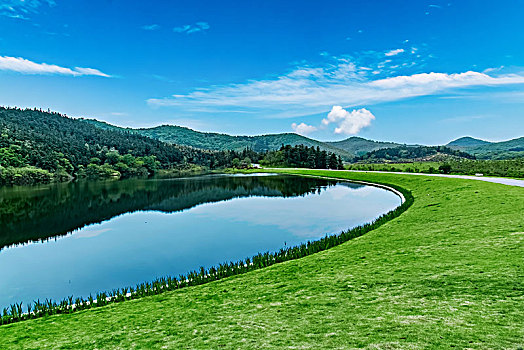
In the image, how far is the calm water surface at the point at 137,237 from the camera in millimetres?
12812

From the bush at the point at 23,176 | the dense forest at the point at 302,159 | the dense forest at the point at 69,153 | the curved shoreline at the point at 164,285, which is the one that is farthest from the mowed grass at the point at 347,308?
the dense forest at the point at 302,159

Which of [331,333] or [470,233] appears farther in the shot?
[470,233]

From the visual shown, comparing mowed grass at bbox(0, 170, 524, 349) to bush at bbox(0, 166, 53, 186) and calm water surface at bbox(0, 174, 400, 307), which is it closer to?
calm water surface at bbox(0, 174, 400, 307)

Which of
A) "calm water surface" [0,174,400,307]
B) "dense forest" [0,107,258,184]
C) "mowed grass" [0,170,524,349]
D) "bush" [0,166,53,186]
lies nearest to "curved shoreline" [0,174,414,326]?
"mowed grass" [0,170,524,349]

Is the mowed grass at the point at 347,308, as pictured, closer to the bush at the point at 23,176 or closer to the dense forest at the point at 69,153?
the bush at the point at 23,176

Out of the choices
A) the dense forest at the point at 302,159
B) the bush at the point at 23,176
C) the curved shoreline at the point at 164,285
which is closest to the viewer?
the curved shoreline at the point at 164,285

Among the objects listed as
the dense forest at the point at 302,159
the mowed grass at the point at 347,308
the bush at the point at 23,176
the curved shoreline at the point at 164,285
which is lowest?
the curved shoreline at the point at 164,285

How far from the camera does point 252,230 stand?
20438 millimetres

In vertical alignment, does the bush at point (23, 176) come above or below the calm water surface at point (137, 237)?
above

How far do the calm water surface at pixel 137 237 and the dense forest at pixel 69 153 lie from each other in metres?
66.1

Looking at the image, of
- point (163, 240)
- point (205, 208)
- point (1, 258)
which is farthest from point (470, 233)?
point (205, 208)

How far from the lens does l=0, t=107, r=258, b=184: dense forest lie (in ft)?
290

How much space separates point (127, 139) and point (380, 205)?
589ft

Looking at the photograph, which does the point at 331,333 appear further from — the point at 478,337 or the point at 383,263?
the point at 383,263
